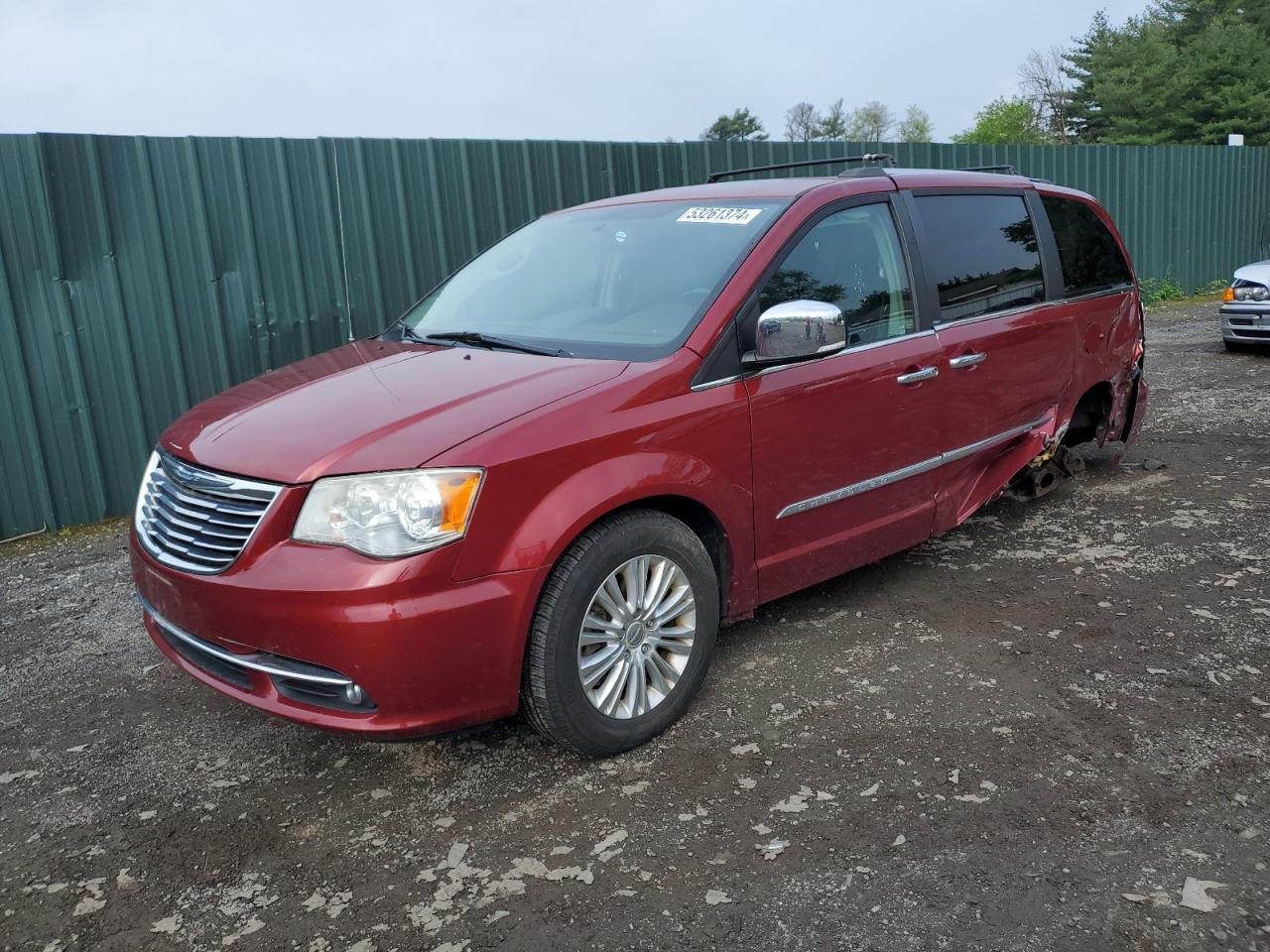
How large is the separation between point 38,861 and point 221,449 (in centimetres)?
125

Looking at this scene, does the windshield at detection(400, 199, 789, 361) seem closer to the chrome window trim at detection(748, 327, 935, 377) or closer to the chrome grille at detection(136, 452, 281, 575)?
the chrome window trim at detection(748, 327, 935, 377)

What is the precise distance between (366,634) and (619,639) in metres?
0.80

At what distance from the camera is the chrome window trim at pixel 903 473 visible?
3795mm

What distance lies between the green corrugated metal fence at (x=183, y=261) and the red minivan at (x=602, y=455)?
2.63 m

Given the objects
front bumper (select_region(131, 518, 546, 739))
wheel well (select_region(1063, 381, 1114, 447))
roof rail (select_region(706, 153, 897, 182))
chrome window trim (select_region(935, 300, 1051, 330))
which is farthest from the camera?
wheel well (select_region(1063, 381, 1114, 447))

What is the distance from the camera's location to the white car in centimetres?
1017

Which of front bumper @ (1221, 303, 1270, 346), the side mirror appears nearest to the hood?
front bumper @ (1221, 303, 1270, 346)

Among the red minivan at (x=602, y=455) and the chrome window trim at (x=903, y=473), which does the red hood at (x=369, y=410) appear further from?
the chrome window trim at (x=903, y=473)

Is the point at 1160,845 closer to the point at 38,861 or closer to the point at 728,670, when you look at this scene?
the point at 728,670

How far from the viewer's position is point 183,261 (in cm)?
646

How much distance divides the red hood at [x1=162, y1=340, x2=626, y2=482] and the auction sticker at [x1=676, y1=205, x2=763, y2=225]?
902mm

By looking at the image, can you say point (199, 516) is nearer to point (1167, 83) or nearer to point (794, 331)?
point (794, 331)

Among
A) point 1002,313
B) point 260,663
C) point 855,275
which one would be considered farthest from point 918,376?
point 260,663

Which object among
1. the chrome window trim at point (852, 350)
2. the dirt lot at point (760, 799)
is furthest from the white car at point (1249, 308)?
the chrome window trim at point (852, 350)
